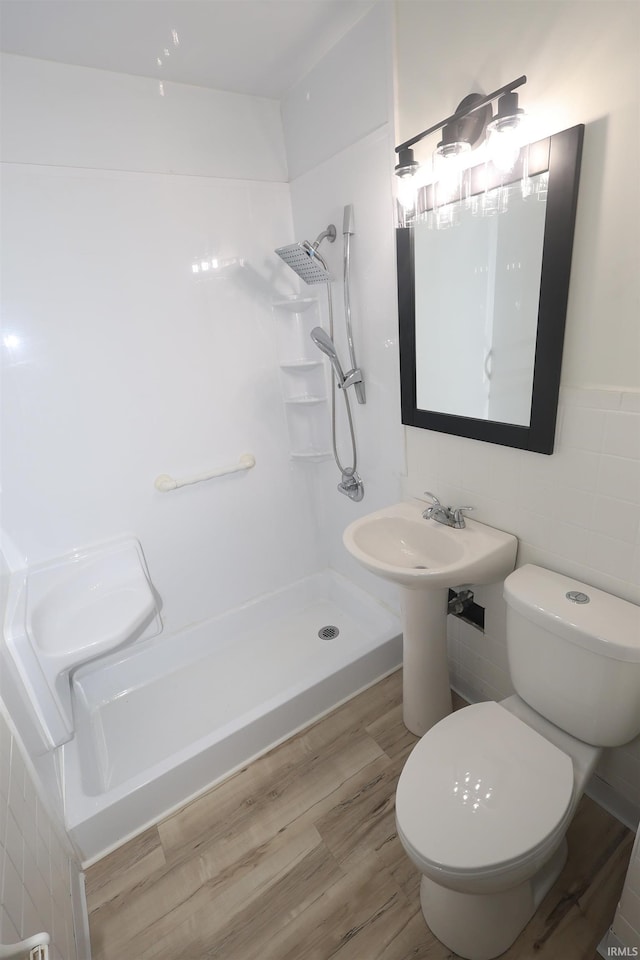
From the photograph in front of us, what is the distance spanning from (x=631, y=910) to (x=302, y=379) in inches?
80.2

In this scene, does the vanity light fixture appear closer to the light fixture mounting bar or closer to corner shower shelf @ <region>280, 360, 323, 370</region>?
the light fixture mounting bar

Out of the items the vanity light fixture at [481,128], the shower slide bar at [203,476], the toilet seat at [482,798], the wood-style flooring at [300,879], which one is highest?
the vanity light fixture at [481,128]

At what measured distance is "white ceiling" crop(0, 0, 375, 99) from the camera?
1245 mm

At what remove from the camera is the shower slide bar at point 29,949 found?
612 millimetres

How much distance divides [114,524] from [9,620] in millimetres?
533

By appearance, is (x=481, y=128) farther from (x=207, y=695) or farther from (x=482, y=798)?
(x=207, y=695)

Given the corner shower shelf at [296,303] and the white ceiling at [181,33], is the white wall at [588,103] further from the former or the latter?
the corner shower shelf at [296,303]

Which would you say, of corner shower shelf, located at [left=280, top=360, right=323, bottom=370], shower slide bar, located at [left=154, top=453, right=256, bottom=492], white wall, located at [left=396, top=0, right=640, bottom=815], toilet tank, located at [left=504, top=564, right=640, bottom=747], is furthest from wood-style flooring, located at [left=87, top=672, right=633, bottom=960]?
corner shower shelf, located at [left=280, top=360, right=323, bottom=370]

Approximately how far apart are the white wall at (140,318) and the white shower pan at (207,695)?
23 centimetres

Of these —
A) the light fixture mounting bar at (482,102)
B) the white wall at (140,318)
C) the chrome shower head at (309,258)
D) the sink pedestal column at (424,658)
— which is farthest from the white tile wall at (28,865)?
the light fixture mounting bar at (482,102)

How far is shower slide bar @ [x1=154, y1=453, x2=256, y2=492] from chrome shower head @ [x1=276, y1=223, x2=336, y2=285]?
0.85 metres

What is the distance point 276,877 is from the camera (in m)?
1.29

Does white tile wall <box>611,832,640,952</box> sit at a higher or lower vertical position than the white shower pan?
higher

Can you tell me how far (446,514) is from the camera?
A: 1.49 m
